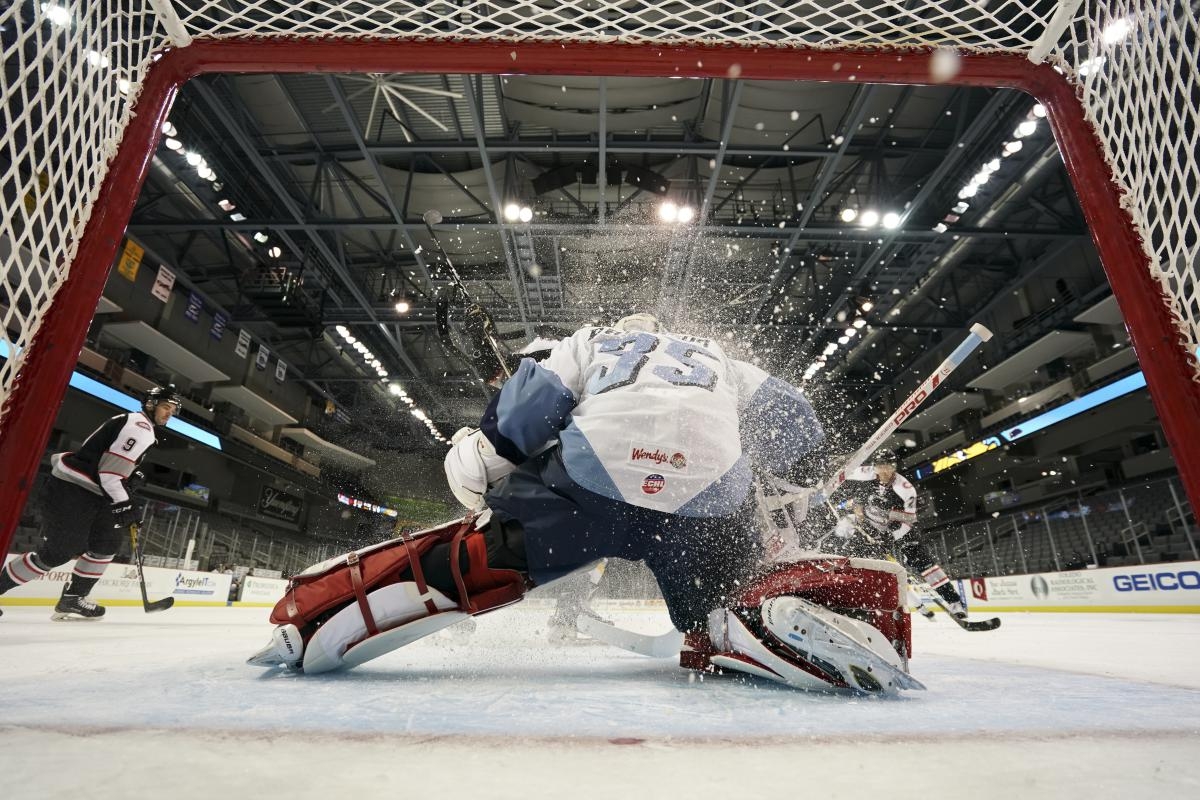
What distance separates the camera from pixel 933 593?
15.0 feet

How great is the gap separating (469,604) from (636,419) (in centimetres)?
63

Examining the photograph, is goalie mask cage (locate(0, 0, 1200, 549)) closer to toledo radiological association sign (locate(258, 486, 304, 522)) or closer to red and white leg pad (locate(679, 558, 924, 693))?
red and white leg pad (locate(679, 558, 924, 693))

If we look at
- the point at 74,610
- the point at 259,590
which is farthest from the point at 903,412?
the point at 259,590


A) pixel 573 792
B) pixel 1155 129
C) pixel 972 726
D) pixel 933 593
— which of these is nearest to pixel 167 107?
pixel 573 792

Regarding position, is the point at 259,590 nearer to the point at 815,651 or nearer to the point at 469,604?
the point at 469,604

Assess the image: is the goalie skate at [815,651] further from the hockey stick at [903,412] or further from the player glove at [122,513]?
the player glove at [122,513]

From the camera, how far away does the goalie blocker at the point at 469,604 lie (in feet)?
4.25

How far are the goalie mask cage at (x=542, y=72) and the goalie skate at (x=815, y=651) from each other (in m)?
0.59

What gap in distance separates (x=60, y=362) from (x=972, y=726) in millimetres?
1559

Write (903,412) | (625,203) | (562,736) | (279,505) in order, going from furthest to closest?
1. (279,505)
2. (625,203)
3. (903,412)
4. (562,736)

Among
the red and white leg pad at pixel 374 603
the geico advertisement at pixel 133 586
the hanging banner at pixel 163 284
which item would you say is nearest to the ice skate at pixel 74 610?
the geico advertisement at pixel 133 586

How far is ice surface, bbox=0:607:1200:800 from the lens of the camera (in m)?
0.56

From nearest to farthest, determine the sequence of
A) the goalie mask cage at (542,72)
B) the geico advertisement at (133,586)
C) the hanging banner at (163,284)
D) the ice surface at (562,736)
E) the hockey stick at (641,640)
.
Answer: the ice surface at (562,736) → the goalie mask cage at (542,72) → the hockey stick at (641,640) → the geico advertisement at (133,586) → the hanging banner at (163,284)

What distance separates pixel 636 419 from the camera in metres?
1.34
